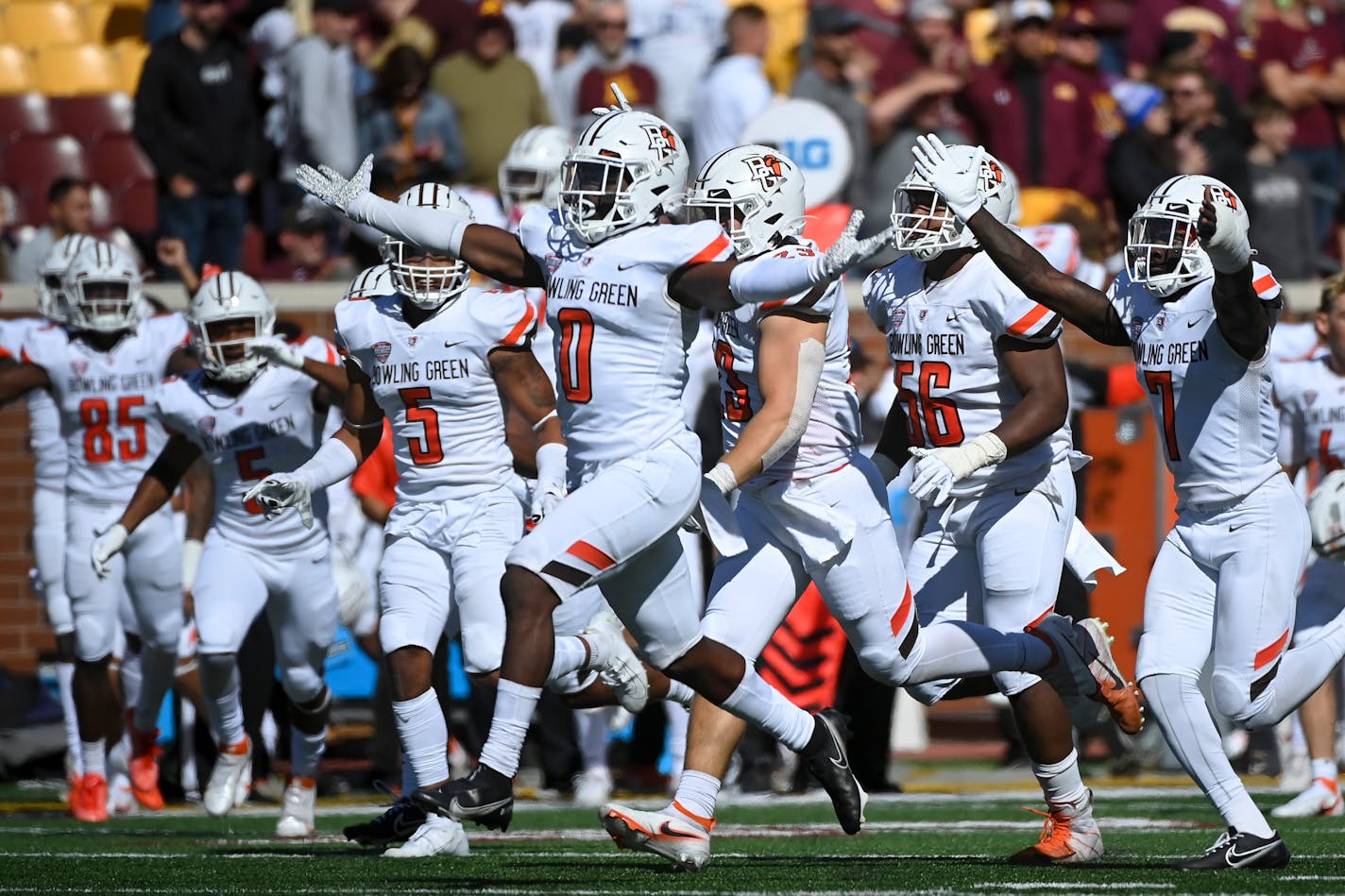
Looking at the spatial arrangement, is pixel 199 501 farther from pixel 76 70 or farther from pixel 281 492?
pixel 76 70

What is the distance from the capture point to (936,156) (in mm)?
5973

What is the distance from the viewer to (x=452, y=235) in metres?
6.00

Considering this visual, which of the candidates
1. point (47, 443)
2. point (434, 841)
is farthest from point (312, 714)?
point (47, 443)

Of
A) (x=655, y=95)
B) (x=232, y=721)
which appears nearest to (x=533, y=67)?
(x=655, y=95)

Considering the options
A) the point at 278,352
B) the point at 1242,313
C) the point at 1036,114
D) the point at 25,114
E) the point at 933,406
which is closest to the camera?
the point at 1242,313

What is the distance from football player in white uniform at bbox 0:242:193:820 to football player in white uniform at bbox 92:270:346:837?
26.2 inches

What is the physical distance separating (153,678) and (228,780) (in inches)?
37.3

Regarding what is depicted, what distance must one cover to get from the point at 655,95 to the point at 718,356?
6236 millimetres

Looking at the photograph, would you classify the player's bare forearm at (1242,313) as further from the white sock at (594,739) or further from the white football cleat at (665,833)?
the white sock at (594,739)

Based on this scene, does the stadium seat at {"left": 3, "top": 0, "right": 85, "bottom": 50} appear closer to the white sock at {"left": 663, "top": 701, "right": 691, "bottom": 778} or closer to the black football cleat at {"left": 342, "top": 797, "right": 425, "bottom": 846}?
the white sock at {"left": 663, "top": 701, "right": 691, "bottom": 778}

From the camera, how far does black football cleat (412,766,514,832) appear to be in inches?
205

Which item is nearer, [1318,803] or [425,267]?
[425,267]

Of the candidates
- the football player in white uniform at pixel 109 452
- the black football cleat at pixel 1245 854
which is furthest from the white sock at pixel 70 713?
the black football cleat at pixel 1245 854

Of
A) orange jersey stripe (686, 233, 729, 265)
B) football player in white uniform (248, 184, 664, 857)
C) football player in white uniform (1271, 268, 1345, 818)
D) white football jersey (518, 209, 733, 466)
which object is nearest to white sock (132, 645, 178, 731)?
football player in white uniform (248, 184, 664, 857)
